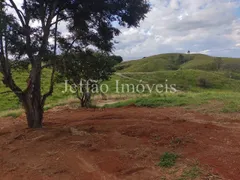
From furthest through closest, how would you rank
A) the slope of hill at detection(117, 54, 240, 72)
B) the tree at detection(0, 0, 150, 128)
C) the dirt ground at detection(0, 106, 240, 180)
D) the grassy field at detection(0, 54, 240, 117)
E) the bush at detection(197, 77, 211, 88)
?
the slope of hill at detection(117, 54, 240, 72), the bush at detection(197, 77, 211, 88), the grassy field at detection(0, 54, 240, 117), the tree at detection(0, 0, 150, 128), the dirt ground at detection(0, 106, 240, 180)

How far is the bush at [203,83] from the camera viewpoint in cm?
4850

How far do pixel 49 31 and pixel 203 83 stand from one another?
4538cm

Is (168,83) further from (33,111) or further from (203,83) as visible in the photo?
(33,111)

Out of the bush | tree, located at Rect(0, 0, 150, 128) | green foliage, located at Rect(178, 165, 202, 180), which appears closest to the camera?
green foliage, located at Rect(178, 165, 202, 180)

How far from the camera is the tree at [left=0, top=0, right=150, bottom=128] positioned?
650 centimetres

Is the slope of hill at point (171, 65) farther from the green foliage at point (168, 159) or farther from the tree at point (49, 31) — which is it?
the green foliage at point (168, 159)

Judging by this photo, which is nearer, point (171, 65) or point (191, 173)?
point (191, 173)

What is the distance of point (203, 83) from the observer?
4928cm

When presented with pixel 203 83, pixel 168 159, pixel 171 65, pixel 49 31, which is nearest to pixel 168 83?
pixel 203 83

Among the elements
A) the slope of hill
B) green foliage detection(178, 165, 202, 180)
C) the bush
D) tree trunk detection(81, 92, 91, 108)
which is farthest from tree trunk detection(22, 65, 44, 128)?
the slope of hill

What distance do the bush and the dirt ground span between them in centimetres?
4261

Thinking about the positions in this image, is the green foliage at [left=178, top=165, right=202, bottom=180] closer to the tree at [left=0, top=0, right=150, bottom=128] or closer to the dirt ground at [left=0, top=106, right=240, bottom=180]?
the dirt ground at [left=0, top=106, right=240, bottom=180]

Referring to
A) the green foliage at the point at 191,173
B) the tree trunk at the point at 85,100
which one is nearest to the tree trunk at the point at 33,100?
the green foliage at the point at 191,173

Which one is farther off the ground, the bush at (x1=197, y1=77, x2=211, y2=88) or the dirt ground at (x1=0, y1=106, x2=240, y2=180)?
the dirt ground at (x1=0, y1=106, x2=240, y2=180)
